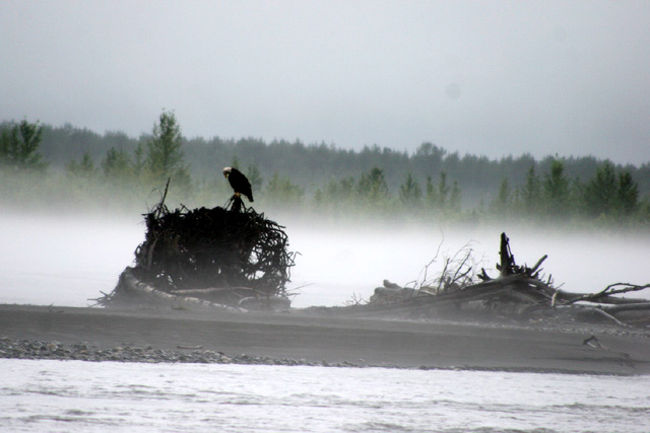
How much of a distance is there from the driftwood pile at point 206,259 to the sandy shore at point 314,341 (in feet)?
5.55

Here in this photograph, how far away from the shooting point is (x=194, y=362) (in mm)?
8773

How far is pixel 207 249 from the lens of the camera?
14.1 meters

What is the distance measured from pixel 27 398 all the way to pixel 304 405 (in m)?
1.86

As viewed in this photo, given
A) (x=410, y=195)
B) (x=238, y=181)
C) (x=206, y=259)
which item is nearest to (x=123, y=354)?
(x=206, y=259)

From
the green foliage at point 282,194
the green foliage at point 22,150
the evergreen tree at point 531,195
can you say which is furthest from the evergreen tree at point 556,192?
the green foliage at point 22,150

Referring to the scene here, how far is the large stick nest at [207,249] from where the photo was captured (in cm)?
1414

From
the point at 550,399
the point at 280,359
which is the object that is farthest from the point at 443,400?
the point at 280,359

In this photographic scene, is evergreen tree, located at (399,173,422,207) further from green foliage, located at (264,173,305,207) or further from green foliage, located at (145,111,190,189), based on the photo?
green foliage, located at (145,111,190,189)

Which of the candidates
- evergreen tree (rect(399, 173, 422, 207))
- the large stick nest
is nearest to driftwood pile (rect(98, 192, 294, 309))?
the large stick nest

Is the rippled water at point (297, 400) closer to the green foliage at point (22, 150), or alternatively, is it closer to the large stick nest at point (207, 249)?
the large stick nest at point (207, 249)

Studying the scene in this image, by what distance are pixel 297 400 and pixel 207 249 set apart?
23.5ft

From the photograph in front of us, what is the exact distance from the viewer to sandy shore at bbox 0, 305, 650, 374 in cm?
953

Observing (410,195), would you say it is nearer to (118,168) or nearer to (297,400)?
(118,168)

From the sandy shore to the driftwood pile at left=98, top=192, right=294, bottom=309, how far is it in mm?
1693
